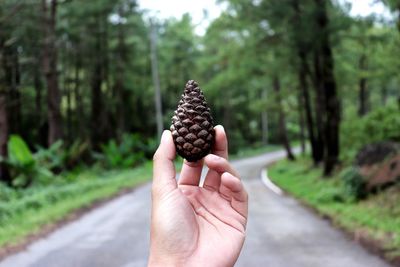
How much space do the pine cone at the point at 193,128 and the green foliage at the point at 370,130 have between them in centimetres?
1800

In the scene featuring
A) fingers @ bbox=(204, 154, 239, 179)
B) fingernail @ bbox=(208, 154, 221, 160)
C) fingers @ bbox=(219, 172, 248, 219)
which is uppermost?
fingernail @ bbox=(208, 154, 221, 160)

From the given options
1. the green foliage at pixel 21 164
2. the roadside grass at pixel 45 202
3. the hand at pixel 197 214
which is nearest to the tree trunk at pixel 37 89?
the roadside grass at pixel 45 202

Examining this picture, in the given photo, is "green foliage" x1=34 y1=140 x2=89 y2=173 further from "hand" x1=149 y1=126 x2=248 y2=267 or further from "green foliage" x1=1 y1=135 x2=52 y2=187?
"hand" x1=149 y1=126 x2=248 y2=267

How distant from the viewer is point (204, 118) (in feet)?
8.15

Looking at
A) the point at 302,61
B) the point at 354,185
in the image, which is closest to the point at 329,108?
the point at 302,61

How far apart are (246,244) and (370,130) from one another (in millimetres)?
14296

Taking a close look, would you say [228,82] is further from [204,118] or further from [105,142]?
[204,118]

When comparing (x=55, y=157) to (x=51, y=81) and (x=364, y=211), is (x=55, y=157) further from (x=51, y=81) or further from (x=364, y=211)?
(x=364, y=211)

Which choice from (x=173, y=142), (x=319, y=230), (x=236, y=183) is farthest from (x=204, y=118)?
(x=319, y=230)

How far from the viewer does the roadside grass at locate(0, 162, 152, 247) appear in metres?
11.7

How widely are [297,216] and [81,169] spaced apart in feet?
52.7

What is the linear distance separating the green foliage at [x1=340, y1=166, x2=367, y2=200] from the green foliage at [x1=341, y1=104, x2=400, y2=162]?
543 centimetres

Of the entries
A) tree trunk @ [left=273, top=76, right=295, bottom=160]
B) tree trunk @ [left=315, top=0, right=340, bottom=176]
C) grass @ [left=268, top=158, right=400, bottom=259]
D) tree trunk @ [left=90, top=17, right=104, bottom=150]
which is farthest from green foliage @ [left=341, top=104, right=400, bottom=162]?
tree trunk @ [left=90, top=17, right=104, bottom=150]

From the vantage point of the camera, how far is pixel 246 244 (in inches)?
386
